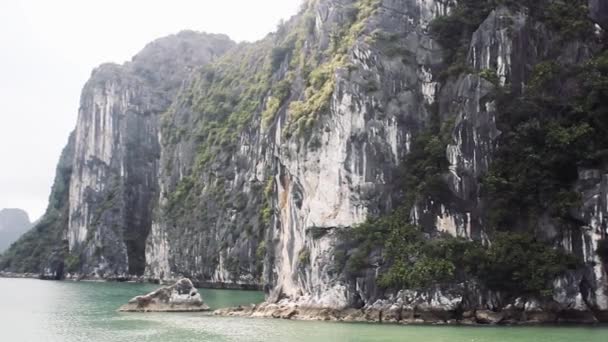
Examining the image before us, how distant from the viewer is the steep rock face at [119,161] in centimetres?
9444

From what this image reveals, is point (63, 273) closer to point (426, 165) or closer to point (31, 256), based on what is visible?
point (31, 256)

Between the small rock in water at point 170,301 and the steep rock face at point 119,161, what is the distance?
169 ft

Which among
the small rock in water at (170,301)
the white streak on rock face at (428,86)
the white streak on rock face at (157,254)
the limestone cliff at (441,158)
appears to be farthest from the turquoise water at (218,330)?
the white streak on rock face at (157,254)

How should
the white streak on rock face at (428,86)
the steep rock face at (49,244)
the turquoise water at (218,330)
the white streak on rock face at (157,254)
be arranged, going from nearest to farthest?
the turquoise water at (218,330), the white streak on rock face at (428,86), the white streak on rock face at (157,254), the steep rock face at (49,244)

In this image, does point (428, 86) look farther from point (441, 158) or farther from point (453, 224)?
point (453, 224)

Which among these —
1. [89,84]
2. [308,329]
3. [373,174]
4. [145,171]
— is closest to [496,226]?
[373,174]

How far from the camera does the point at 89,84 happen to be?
11050 centimetres

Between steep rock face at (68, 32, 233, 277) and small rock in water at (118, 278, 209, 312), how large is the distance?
5151 cm

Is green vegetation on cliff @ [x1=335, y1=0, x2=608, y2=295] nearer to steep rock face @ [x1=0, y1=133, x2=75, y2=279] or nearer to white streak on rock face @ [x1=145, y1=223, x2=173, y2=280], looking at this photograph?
white streak on rock face @ [x1=145, y1=223, x2=173, y2=280]

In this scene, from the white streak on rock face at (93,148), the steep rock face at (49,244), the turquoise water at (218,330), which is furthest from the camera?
the white streak on rock face at (93,148)

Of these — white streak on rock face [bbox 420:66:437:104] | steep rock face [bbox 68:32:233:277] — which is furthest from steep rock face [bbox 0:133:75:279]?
white streak on rock face [bbox 420:66:437:104]

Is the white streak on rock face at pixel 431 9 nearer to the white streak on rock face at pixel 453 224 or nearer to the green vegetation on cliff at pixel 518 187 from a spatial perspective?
the green vegetation on cliff at pixel 518 187

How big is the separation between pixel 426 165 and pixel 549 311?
9.93 meters

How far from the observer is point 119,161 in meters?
99.9
